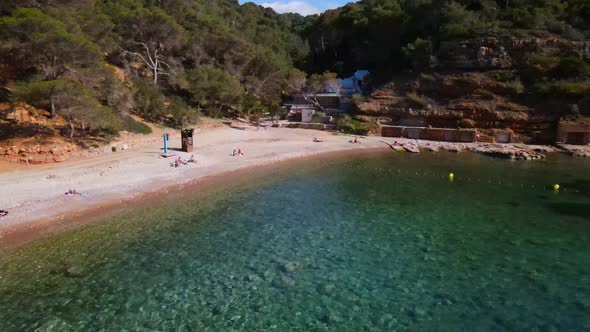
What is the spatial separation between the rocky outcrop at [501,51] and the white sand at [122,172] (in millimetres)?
15266

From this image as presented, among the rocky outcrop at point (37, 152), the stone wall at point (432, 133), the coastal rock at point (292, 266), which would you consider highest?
the stone wall at point (432, 133)

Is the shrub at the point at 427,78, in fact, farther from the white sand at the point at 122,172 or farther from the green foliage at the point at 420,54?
the white sand at the point at 122,172

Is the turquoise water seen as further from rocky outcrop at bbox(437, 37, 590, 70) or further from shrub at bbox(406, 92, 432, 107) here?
rocky outcrop at bbox(437, 37, 590, 70)

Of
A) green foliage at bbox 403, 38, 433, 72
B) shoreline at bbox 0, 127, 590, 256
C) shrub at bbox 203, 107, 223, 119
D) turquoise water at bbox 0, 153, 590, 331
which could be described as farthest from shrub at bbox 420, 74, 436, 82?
turquoise water at bbox 0, 153, 590, 331

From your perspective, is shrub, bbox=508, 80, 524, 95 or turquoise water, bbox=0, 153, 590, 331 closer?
turquoise water, bbox=0, 153, 590, 331

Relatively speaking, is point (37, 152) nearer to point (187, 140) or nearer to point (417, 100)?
point (187, 140)

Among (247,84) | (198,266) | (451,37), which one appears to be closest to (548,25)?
(451,37)

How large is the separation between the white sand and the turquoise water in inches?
75.1

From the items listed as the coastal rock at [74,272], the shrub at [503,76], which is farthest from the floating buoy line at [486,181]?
the shrub at [503,76]

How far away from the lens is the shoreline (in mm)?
14555

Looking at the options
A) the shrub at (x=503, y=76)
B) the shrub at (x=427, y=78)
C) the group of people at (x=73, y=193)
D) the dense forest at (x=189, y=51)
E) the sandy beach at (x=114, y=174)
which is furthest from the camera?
the shrub at (x=427, y=78)

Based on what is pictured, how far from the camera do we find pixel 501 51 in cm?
3894

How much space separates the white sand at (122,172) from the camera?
608 inches

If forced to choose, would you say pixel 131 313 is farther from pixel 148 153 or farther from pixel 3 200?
pixel 148 153
